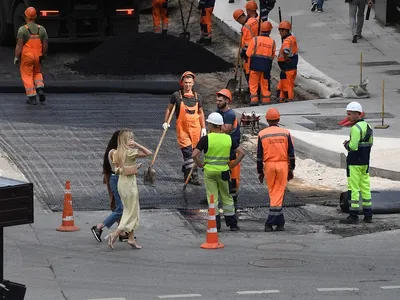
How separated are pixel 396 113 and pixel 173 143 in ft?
15.4

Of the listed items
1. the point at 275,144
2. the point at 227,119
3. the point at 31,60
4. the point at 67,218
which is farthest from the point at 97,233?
the point at 31,60

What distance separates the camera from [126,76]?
25.5 metres

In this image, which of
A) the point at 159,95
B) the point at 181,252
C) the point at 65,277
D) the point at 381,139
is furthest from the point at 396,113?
the point at 65,277

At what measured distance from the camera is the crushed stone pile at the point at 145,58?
25.7m

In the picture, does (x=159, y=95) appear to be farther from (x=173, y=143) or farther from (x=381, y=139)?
(x=381, y=139)

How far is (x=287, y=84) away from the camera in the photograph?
955 inches

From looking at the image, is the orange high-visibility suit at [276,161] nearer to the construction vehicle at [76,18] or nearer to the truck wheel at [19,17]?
the construction vehicle at [76,18]

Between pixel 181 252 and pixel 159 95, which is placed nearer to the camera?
pixel 181 252

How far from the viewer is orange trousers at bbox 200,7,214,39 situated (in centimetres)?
2936

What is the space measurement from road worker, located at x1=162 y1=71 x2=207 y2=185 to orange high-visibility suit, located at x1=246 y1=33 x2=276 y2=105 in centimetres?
607

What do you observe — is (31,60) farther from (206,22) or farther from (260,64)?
(206,22)

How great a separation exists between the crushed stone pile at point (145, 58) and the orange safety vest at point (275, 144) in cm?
1050

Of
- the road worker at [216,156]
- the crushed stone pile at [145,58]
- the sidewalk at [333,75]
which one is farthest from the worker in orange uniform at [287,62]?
the road worker at [216,156]

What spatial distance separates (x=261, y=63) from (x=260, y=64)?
0.03 m
